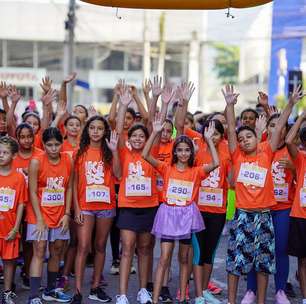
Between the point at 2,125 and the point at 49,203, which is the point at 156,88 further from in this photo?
the point at 2,125

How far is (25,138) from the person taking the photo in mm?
5738

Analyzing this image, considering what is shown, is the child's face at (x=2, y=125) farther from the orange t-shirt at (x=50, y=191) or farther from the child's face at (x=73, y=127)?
the orange t-shirt at (x=50, y=191)

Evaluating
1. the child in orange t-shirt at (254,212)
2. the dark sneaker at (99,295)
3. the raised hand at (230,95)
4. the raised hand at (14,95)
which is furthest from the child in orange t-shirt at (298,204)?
the raised hand at (14,95)

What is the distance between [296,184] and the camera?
5.50m

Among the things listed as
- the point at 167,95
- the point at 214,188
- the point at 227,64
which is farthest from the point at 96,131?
the point at 227,64

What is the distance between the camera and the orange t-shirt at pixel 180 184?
536 cm

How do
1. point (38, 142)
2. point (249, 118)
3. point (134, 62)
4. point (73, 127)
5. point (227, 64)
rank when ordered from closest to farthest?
point (73, 127)
point (38, 142)
point (249, 118)
point (134, 62)
point (227, 64)

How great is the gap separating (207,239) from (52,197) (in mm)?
1529

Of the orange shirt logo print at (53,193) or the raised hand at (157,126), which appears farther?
the orange shirt logo print at (53,193)

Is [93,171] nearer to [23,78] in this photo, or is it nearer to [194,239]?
[194,239]

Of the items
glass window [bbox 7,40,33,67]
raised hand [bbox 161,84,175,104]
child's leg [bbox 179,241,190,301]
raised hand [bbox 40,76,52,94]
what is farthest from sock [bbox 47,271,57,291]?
glass window [bbox 7,40,33,67]

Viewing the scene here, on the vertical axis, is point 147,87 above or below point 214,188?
above

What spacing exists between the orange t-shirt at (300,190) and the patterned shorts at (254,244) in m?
0.29

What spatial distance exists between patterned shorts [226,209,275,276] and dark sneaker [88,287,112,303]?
4.30 ft
